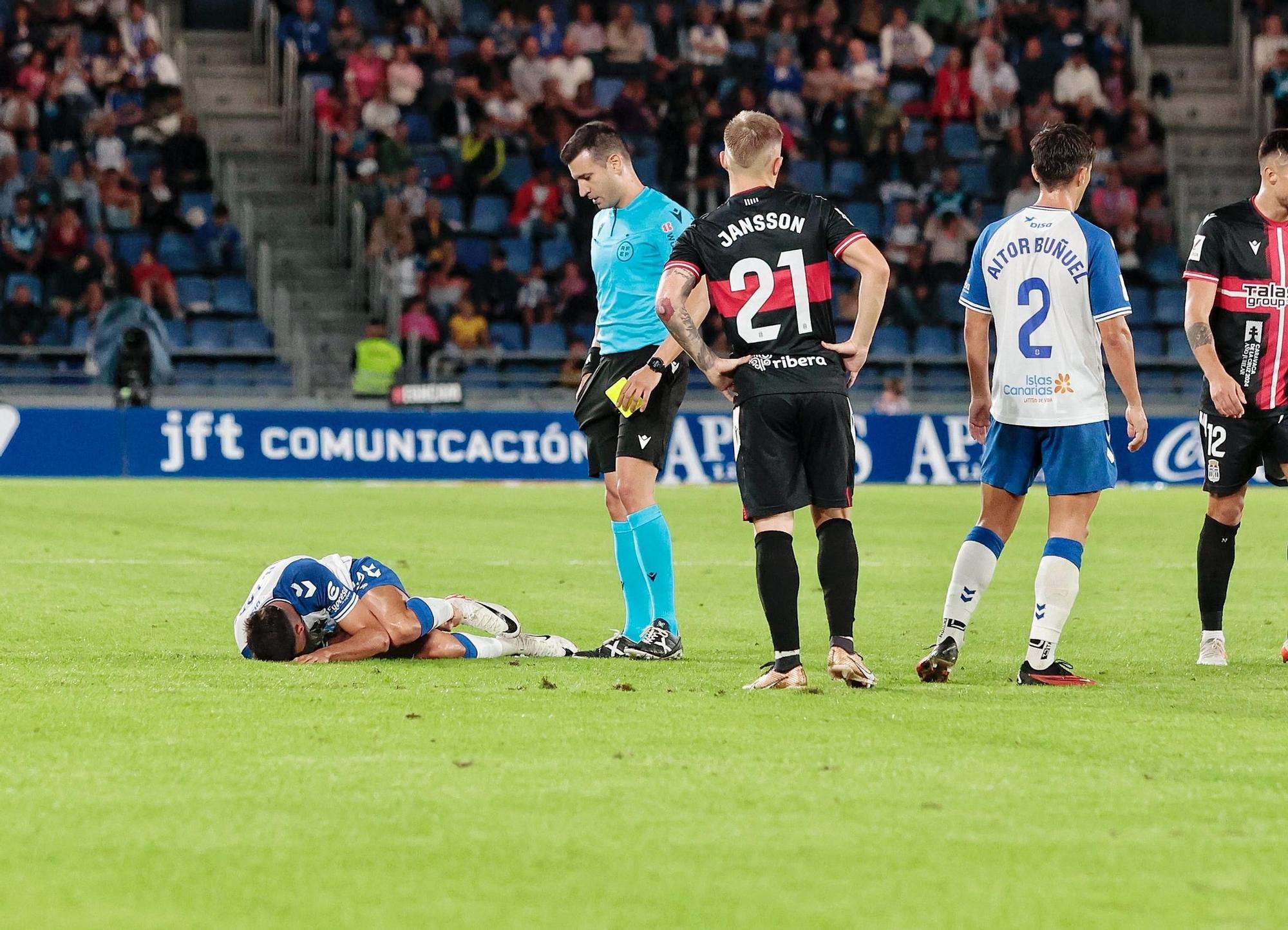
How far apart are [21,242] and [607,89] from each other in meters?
8.44

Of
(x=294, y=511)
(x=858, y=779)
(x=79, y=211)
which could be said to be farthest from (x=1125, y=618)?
(x=79, y=211)

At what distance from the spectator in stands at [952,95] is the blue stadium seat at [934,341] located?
408 centimetres

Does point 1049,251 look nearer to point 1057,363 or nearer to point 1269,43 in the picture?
point 1057,363

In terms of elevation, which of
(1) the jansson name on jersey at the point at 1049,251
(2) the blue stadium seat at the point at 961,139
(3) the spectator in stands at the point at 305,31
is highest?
(3) the spectator in stands at the point at 305,31

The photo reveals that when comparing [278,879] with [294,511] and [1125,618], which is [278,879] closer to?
[1125,618]

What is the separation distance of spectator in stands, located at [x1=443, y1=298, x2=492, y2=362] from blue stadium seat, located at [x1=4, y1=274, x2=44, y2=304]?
4910 mm

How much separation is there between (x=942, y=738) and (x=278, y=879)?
2312 mm

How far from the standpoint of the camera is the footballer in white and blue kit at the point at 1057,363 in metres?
6.67

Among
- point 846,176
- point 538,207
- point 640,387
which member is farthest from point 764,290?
point 846,176

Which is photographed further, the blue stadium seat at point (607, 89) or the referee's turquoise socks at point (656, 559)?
the blue stadium seat at point (607, 89)

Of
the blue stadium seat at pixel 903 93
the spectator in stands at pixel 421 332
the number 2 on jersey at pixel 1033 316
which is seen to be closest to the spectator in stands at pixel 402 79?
the spectator in stands at pixel 421 332

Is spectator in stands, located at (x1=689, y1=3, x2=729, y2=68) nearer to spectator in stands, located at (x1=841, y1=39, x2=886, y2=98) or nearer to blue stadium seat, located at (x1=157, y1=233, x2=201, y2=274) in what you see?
spectator in stands, located at (x1=841, y1=39, x2=886, y2=98)

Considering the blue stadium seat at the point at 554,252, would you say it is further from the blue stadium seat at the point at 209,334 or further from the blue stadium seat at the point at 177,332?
the blue stadium seat at the point at 177,332

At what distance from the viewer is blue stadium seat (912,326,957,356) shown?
23.5 metres
